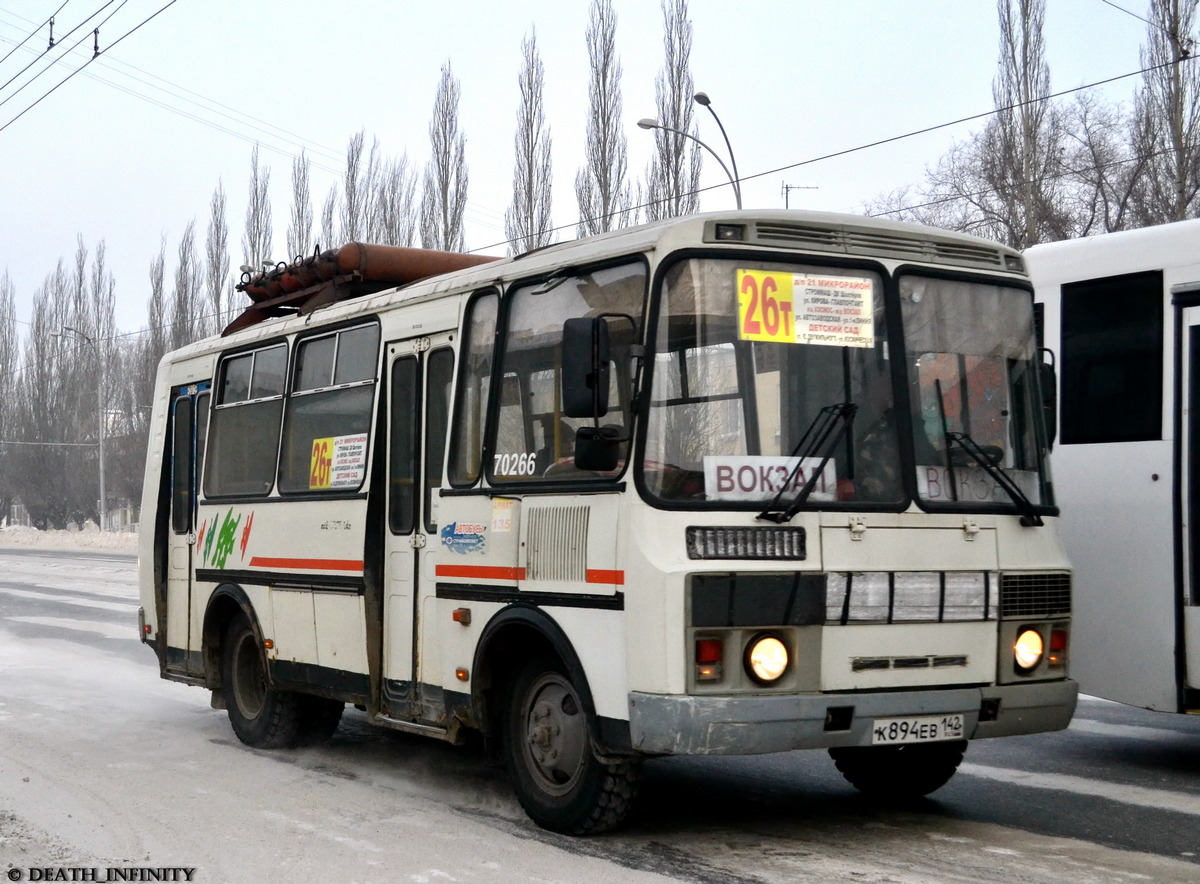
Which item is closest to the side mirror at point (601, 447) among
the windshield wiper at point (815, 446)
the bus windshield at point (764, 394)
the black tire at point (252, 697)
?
the bus windshield at point (764, 394)

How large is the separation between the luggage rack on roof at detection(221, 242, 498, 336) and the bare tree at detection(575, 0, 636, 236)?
29010 millimetres

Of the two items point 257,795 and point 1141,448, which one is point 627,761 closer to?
point 257,795

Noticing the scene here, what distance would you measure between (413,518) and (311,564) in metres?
1.31

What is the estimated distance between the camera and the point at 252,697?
35.3 ft

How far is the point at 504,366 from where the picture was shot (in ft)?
25.7

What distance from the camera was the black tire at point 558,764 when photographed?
6961 millimetres

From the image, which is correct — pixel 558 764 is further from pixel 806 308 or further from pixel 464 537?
pixel 806 308

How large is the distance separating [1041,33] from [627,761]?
33.6 meters

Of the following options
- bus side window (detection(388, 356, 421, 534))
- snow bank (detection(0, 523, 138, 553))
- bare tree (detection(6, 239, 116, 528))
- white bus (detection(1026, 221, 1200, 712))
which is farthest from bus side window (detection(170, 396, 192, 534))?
bare tree (detection(6, 239, 116, 528))

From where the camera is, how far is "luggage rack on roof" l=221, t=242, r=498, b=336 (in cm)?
1045

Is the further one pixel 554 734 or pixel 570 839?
pixel 554 734

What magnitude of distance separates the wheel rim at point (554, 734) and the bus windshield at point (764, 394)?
127cm

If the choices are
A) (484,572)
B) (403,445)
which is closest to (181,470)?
(403,445)

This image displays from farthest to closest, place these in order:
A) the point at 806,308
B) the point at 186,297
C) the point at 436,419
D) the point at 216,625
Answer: the point at 186,297
the point at 216,625
the point at 436,419
the point at 806,308
